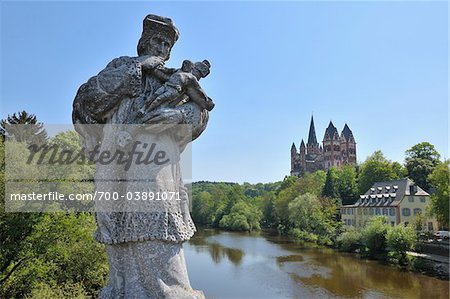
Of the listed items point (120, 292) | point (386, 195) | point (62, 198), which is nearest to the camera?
point (120, 292)

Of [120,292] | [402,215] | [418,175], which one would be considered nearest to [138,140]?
[120,292]

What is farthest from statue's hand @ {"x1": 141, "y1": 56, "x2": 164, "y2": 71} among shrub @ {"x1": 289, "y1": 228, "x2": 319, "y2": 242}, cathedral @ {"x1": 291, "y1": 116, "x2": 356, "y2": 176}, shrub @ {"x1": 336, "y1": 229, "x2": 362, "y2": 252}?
cathedral @ {"x1": 291, "y1": 116, "x2": 356, "y2": 176}

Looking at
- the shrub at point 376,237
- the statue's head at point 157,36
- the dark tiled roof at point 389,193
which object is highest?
the statue's head at point 157,36

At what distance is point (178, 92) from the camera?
3.74m

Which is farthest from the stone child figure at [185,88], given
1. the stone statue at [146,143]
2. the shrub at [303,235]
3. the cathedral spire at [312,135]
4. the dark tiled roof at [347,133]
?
the cathedral spire at [312,135]

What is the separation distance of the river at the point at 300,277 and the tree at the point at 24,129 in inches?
684

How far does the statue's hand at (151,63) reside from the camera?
12.6 ft

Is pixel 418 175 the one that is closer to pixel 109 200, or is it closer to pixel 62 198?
pixel 62 198

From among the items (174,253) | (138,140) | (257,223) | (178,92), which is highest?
(178,92)

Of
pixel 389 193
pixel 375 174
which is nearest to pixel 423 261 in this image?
pixel 389 193

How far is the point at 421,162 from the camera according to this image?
57.4 m

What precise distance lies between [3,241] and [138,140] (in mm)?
14302

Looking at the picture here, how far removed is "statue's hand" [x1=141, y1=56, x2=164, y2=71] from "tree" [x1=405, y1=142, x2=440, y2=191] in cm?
5848

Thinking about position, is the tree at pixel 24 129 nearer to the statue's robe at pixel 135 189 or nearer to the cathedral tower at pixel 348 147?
the statue's robe at pixel 135 189
